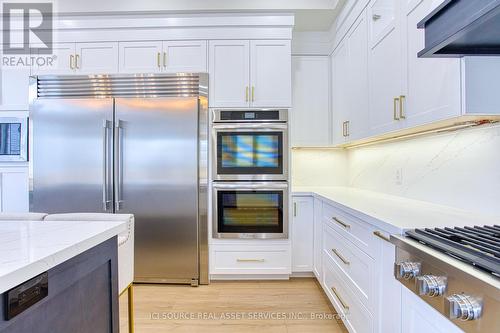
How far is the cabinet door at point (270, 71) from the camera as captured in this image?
2.75 meters

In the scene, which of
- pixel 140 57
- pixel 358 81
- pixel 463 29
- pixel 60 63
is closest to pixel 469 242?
pixel 463 29

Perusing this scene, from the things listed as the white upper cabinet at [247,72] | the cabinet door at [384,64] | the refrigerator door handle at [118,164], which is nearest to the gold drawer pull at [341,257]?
the cabinet door at [384,64]

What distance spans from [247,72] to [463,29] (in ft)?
6.80

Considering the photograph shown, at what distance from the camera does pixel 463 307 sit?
0.73 meters

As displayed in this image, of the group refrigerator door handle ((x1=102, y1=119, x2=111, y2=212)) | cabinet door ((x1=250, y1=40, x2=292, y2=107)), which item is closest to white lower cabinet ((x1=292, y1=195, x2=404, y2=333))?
cabinet door ((x1=250, y1=40, x2=292, y2=107))

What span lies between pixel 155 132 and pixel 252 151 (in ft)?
2.99

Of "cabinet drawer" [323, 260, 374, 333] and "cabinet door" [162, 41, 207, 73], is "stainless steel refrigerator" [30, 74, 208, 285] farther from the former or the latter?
"cabinet drawer" [323, 260, 374, 333]

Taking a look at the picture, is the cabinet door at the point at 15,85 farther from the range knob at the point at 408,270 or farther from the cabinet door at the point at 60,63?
the range knob at the point at 408,270

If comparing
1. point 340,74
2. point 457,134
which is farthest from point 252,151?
point 457,134

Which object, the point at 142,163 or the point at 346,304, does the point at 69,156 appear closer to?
the point at 142,163

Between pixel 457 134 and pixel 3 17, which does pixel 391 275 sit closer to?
pixel 457 134

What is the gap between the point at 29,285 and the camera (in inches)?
26.6

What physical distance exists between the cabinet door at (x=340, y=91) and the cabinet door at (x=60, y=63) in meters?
2.57

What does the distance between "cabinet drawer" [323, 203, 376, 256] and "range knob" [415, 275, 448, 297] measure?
0.52m
